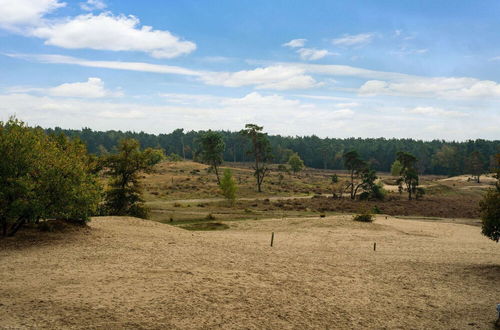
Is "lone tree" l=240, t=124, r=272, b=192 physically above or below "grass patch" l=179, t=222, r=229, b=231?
above

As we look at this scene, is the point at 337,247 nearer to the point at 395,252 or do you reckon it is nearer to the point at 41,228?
the point at 395,252

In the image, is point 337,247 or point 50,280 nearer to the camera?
point 50,280

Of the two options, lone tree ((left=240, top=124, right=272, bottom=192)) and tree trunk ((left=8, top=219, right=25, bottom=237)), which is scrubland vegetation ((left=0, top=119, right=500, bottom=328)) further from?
lone tree ((left=240, top=124, right=272, bottom=192))

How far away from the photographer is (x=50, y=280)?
21281mm

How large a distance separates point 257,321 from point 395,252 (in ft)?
71.7

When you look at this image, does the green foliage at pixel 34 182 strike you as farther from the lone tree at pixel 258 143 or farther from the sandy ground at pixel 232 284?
the lone tree at pixel 258 143

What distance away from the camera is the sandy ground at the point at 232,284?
699 inches

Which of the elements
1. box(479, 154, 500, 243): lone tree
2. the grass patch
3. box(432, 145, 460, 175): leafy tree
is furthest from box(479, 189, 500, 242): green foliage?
box(432, 145, 460, 175): leafy tree

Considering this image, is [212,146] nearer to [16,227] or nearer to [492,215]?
[16,227]

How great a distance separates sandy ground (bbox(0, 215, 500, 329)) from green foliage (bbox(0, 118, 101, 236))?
2313 millimetres

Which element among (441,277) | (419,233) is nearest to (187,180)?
(419,233)

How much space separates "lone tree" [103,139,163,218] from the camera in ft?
161

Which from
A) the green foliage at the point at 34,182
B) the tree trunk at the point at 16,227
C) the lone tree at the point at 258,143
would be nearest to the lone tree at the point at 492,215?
the green foliage at the point at 34,182

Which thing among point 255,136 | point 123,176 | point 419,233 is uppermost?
point 255,136
